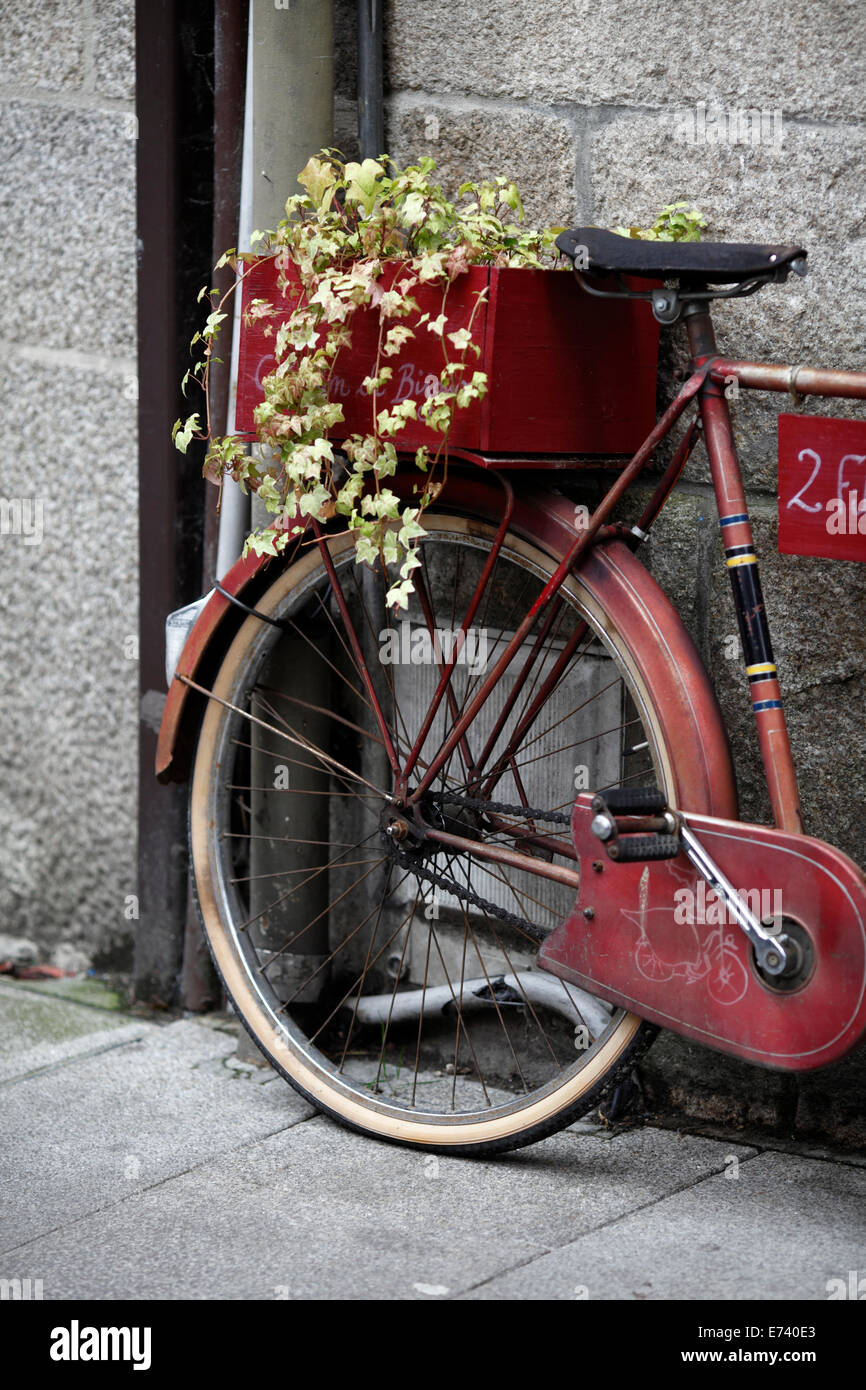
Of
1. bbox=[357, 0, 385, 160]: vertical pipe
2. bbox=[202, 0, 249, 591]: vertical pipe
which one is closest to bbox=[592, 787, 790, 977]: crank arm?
bbox=[202, 0, 249, 591]: vertical pipe

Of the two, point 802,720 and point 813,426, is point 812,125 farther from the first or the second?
point 802,720

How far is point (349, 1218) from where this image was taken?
2.47 metres

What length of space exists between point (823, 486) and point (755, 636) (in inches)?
9.4

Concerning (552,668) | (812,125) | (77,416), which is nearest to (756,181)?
(812,125)

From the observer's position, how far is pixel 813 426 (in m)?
2.24

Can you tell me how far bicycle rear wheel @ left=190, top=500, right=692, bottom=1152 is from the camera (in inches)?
106

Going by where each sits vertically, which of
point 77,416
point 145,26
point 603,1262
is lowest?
point 603,1262

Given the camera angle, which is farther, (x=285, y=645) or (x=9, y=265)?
(x=9, y=265)

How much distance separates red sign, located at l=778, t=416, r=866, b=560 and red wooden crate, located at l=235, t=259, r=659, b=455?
0.34 m

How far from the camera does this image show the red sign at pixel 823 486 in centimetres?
223

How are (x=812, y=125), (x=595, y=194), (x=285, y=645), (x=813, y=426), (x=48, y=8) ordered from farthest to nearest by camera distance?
(x=48, y=8), (x=285, y=645), (x=595, y=194), (x=812, y=125), (x=813, y=426)

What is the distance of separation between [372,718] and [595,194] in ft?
3.62
